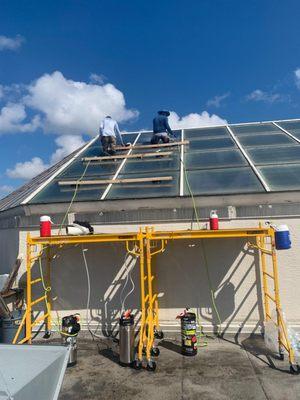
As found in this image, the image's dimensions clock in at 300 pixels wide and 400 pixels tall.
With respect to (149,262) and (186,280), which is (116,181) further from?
(186,280)

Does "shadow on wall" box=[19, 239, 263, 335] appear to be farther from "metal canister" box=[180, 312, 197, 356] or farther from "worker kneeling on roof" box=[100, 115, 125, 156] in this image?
"worker kneeling on roof" box=[100, 115, 125, 156]

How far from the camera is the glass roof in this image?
8.12 metres

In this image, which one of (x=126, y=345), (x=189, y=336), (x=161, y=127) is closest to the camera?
(x=126, y=345)

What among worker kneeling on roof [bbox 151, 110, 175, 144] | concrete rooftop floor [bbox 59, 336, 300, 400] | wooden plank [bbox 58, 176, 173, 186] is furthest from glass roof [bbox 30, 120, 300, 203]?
concrete rooftop floor [bbox 59, 336, 300, 400]

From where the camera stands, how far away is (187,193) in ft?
25.8

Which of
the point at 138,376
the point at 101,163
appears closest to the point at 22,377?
the point at 138,376

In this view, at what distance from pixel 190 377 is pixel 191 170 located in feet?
16.9

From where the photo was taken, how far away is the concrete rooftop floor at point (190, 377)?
5203 millimetres

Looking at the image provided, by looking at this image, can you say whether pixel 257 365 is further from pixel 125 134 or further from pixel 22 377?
pixel 125 134

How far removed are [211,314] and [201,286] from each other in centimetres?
66

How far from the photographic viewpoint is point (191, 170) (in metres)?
9.23

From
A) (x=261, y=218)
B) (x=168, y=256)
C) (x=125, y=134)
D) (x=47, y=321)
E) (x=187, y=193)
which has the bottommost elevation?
(x=47, y=321)

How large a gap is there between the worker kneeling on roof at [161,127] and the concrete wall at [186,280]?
4.60 m

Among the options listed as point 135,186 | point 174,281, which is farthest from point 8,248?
point 174,281
